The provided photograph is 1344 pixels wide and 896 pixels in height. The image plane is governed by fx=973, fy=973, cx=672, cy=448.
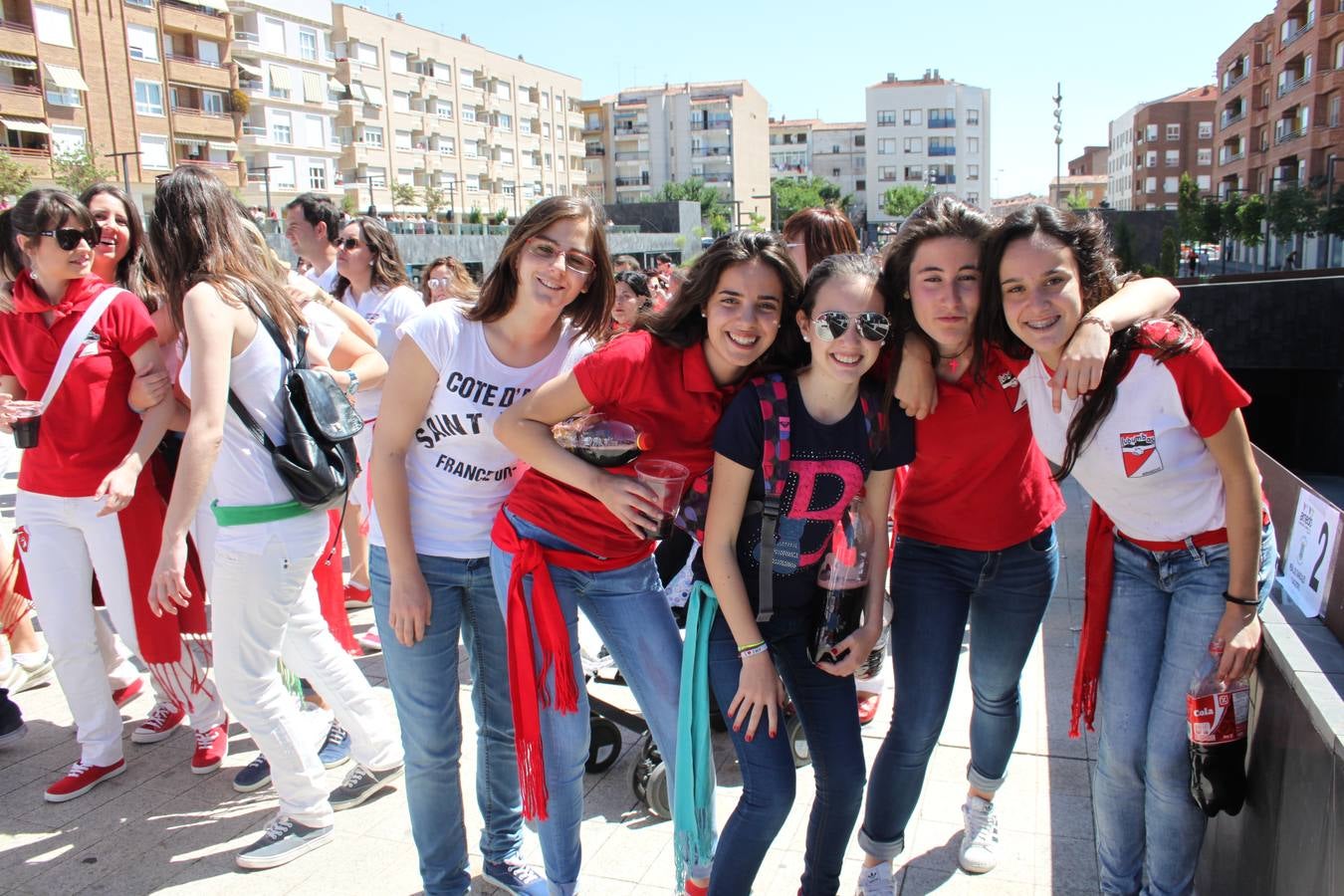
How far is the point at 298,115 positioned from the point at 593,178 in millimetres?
43467

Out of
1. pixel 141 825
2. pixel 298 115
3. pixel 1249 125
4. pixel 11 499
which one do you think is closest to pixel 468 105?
pixel 298 115

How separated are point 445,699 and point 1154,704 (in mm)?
1896

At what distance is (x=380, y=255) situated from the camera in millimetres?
5723

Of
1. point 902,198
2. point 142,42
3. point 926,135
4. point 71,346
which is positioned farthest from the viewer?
point 926,135

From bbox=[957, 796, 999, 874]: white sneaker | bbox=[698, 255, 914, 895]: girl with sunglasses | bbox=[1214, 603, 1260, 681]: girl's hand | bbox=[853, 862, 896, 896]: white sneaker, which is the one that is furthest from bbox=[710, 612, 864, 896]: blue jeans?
bbox=[1214, 603, 1260, 681]: girl's hand

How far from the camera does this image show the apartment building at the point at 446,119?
62562 mm

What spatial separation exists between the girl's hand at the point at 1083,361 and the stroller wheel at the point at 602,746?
7.00ft

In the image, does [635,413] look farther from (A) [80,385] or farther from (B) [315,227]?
(B) [315,227]

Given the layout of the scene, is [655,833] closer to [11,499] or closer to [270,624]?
[270,624]

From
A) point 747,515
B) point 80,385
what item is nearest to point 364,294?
point 80,385

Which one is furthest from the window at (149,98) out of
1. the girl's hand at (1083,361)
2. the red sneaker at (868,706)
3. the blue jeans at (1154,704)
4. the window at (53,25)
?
the blue jeans at (1154,704)

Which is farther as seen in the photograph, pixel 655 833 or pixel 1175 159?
pixel 1175 159

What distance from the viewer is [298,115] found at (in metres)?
57.2

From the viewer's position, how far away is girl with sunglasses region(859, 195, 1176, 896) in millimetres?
2537
